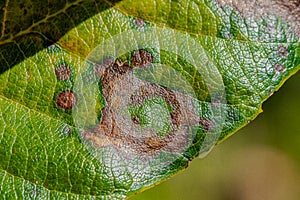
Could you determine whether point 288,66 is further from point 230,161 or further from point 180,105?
point 230,161

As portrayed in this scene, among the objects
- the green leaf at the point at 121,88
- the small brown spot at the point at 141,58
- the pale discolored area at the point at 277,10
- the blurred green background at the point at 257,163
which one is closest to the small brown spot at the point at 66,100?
the green leaf at the point at 121,88

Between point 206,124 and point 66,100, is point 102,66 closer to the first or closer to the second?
point 66,100

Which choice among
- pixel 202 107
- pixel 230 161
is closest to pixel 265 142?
pixel 230 161

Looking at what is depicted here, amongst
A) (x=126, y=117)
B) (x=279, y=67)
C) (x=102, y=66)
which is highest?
(x=102, y=66)

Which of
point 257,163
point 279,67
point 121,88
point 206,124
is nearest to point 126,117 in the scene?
point 121,88

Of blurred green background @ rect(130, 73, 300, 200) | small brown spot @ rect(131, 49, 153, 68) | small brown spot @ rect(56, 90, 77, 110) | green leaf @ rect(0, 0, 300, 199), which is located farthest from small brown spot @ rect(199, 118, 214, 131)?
blurred green background @ rect(130, 73, 300, 200)

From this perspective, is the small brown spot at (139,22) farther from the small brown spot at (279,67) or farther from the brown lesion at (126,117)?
the small brown spot at (279,67)

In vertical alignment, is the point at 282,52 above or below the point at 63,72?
below
